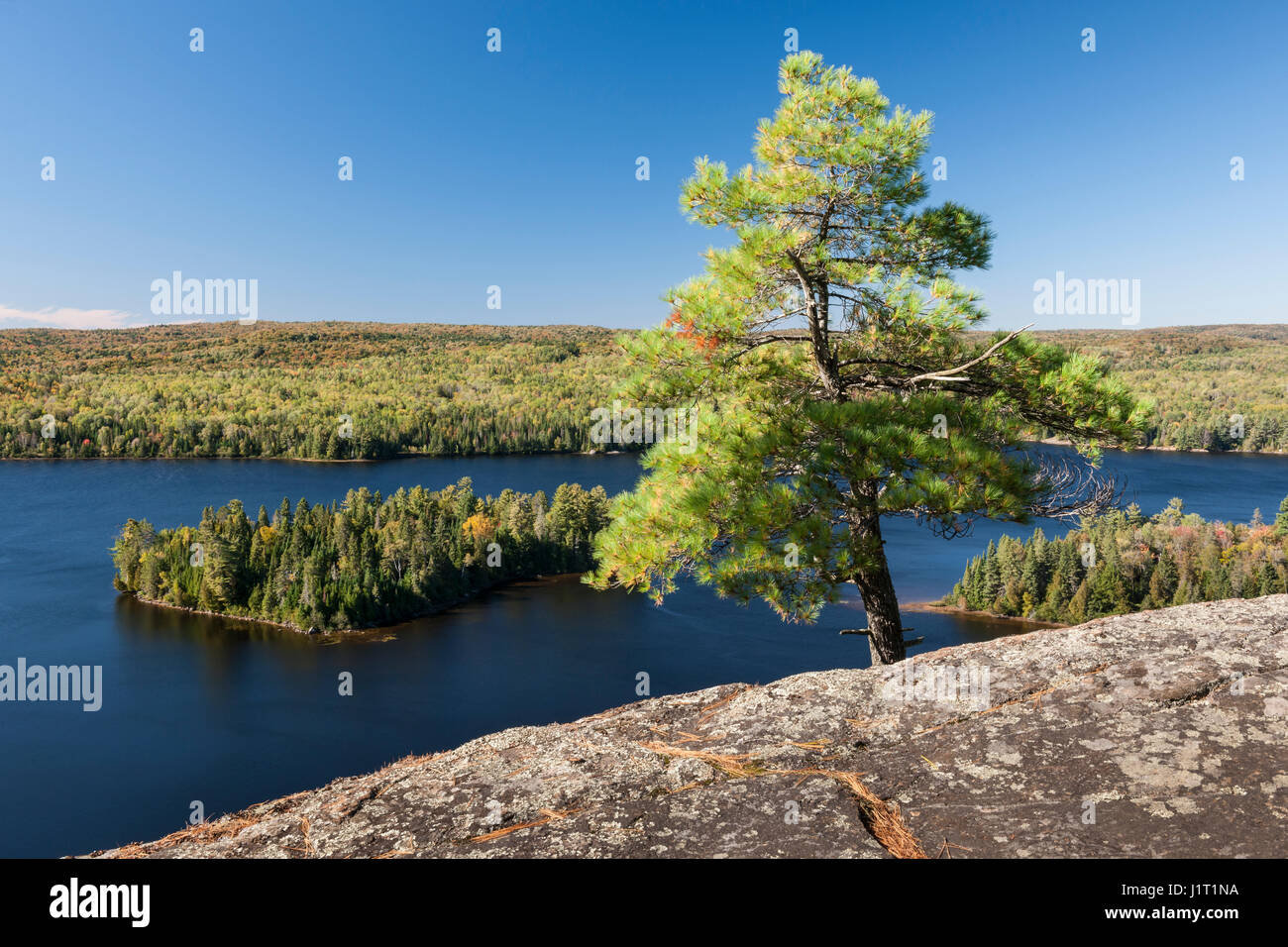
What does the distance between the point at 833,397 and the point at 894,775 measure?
478 cm

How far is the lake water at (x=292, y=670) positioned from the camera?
42906mm

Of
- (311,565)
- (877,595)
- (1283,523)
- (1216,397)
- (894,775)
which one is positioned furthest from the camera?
(1216,397)

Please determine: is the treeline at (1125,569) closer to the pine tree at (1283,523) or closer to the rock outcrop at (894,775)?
the pine tree at (1283,523)

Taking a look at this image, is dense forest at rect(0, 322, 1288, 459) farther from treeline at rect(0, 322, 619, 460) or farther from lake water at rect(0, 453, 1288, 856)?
lake water at rect(0, 453, 1288, 856)

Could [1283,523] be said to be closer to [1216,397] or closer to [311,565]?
[311,565]

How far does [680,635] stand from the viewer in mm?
62062

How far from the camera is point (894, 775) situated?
3762 millimetres

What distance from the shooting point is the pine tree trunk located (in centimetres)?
739

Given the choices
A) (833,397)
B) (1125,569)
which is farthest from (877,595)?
(1125,569)

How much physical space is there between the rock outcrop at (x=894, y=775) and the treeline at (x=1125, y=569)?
6844 cm

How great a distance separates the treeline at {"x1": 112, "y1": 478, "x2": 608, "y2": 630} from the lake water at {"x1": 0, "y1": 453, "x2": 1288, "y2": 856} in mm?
2454

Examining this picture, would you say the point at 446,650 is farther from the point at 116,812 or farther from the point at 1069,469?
the point at 1069,469
